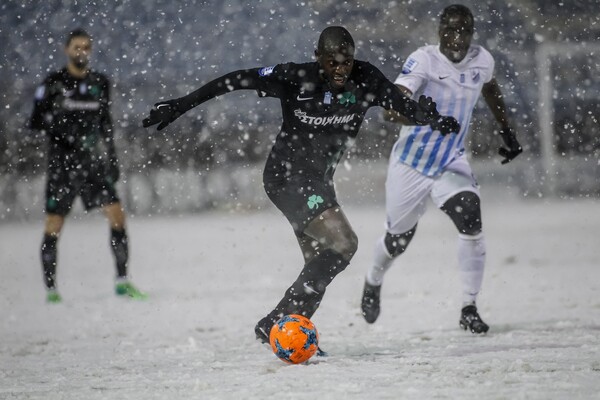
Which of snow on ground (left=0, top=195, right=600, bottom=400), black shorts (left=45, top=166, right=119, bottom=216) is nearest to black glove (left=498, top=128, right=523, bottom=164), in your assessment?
snow on ground (left=0, top=195, right=600, bottom=400)

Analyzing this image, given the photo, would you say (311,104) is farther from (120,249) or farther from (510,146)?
(120,249)

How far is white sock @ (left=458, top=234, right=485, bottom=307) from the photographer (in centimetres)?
572

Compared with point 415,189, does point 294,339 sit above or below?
below

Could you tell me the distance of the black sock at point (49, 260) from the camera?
7.75m

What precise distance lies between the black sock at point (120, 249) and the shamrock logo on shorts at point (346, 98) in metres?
3.40

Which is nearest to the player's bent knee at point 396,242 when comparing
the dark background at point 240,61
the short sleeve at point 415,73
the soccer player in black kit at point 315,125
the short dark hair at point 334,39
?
the short sleeve at point 415,73

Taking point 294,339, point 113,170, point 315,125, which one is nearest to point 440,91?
point 315,125

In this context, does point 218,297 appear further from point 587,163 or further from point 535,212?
point 587,163

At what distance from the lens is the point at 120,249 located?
307 inches

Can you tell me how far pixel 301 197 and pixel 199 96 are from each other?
69 cm

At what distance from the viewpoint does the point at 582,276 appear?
8.34 m

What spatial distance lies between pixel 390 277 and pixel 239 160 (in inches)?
382

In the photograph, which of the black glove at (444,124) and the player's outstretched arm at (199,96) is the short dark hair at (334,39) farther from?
the black glove at (444,124)

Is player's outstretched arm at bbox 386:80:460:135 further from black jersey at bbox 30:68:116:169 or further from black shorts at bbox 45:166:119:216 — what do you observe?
black shorts at bbox 45:166:119:216
